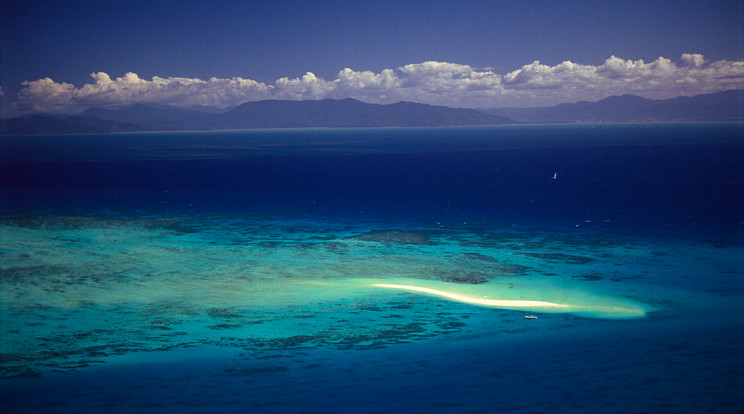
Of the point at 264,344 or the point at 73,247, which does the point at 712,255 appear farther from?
the point at 73,247

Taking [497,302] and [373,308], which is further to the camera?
[497,302]

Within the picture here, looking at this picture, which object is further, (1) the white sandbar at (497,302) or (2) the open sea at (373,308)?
(1) the white sandbar at (497,302)

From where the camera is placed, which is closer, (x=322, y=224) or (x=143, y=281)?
(x=143, y=281)

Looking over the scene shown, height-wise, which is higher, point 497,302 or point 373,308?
point 497,302

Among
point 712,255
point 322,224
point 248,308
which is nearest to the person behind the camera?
point 248,308

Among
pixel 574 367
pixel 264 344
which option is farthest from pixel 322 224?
pixel 574 367

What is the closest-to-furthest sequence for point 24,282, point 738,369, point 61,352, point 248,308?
point 738,369 < point 61,352 < point 248,308 < point 24,282

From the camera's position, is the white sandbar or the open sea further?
the white sandbar
